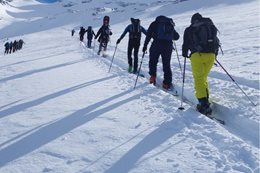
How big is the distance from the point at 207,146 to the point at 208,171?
2.81 ft

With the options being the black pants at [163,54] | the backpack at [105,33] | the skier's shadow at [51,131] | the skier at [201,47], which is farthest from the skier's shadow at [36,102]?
the backpack at [105,33]

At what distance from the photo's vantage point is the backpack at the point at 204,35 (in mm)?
7109

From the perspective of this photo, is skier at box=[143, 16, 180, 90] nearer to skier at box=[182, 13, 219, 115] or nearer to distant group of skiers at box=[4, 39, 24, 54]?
skier at box=[182, 13, 219, 115]

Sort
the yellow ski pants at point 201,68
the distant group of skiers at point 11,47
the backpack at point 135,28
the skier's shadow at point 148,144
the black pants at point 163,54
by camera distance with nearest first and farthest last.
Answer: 1. the skier's shadow at point 148,144
2. the yellow ski pants at point 201,68
3. the black pants at point 163,54
4. the backpack at point 135,28
5. the distant group of skiers at point 11,47

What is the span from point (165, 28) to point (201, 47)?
1862mm

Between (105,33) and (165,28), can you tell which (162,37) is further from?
(105,33)

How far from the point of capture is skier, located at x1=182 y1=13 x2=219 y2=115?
7121mm

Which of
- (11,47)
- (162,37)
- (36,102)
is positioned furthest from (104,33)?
(11,47)

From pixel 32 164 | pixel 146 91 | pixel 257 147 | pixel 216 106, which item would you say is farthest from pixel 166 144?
pixel 146 91

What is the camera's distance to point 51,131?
5781 mm

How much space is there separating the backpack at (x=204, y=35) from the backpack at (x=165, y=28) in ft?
5.33

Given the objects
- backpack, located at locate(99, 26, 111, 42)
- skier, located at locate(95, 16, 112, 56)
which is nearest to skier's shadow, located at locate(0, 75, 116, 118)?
skier, located at locate(95, 16, 112, 56)

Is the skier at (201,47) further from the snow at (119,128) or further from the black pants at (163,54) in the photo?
the black pants at (163,54)

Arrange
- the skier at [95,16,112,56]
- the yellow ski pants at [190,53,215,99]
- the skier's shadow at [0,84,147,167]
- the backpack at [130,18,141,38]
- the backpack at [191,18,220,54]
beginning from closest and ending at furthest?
the skier's shadow at [0,84,147,167] → the backpack at [191,18,220,54] → the yellow ski pants at [190,53,215,99] → the backpack at [130,18,141,38] → the skier at [95,16,112,56]
